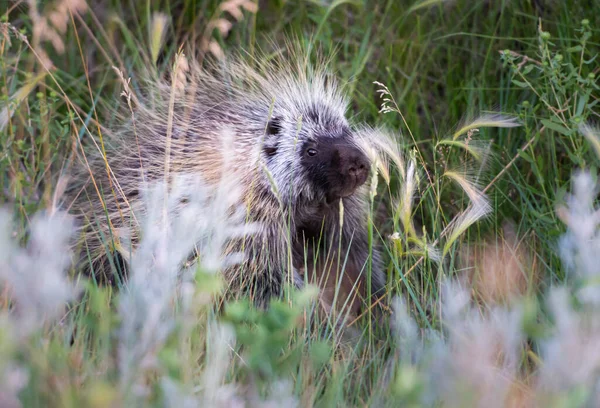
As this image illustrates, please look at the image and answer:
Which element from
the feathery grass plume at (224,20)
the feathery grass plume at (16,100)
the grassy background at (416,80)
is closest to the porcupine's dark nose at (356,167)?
the grassy background at (416,80)

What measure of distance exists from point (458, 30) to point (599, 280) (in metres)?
2.42

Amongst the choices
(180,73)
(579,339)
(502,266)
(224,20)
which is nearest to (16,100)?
(180,73)

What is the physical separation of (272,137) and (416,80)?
105cm

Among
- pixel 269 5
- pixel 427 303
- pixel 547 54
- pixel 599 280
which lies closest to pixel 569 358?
pixel 599 280

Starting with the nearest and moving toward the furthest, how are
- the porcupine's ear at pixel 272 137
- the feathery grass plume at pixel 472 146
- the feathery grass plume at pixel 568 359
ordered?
the feathery grass plume at pixel 568 359, the feathery grass plume at pixel 472 146, the porcupine's ear at pixel 272 137

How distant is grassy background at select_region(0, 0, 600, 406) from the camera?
2695 millimetres

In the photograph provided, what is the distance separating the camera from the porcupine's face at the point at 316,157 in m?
2.46

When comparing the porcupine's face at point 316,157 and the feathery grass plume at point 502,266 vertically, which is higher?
the porcupine's face at point 316,157

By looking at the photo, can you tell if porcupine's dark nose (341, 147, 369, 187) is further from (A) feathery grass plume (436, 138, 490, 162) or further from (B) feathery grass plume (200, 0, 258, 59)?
(B) feathery grass plume (200, 0, 258, 59)

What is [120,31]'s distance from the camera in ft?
12.3

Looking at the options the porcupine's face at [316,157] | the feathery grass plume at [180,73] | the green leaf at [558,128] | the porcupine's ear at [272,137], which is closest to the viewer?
the feathery grass plume at [180,73]

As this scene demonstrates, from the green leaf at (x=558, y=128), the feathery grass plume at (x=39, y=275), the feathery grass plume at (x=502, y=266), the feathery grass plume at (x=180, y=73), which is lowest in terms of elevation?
the feathery grass plume at (x=502, y=266)

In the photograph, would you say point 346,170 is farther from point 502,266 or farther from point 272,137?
point 502,266

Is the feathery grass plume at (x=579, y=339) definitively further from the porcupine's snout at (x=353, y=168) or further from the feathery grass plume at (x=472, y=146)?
the porcupine's snout at (x=353, y=168)
